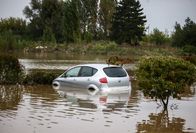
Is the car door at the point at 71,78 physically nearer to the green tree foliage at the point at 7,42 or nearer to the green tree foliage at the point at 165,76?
the green tree foliage at the point at 165,76

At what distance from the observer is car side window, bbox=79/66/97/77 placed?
20719 millimetres

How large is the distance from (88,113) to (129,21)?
74424 millimetres

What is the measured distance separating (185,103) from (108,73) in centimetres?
384

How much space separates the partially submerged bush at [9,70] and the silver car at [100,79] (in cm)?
287

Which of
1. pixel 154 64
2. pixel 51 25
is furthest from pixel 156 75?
pixel 51 25

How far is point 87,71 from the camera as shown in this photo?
21.1 m

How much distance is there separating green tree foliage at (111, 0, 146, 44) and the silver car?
6665 centimetres

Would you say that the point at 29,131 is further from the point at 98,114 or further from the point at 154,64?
the point at 154,64

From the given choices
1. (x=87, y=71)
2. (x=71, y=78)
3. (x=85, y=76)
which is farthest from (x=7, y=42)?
(x=85, y=76)

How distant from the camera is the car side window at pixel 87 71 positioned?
816 inches

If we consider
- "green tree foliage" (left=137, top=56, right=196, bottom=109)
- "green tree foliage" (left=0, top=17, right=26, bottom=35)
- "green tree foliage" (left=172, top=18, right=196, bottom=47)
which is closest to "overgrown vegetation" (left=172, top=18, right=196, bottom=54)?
"green tree foliage" (left=172, top=18, right=196, bottom=47)

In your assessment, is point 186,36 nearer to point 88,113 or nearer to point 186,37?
point 186,37

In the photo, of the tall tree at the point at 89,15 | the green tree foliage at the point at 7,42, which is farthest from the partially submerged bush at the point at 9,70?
the tall tree at the point at 89,15

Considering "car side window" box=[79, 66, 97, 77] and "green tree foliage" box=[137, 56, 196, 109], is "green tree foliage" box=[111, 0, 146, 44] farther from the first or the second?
"green tree foliage" box=[137, 56, 196, 109]
